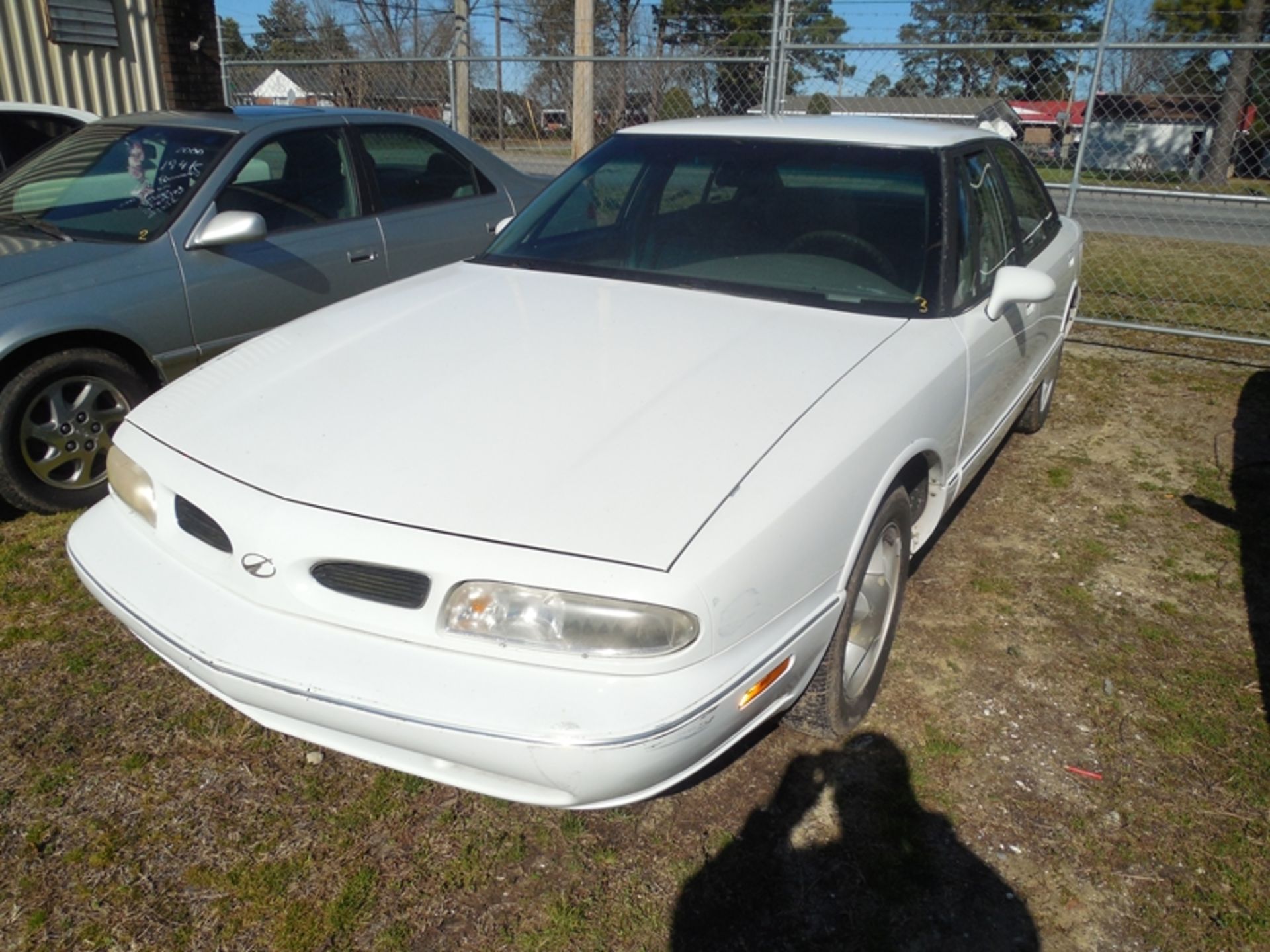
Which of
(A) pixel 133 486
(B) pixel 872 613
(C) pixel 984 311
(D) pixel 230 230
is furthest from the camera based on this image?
(D) pixel 230 230

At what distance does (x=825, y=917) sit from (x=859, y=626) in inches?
30.9

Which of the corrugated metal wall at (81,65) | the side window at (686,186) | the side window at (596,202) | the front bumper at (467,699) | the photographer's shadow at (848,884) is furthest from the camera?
the corrugated metal wall at (81,65)

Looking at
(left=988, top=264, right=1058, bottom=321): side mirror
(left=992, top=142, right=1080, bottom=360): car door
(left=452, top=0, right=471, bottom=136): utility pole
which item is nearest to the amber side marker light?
(left=988, top=264, right=1058, bottom=321): side mirror

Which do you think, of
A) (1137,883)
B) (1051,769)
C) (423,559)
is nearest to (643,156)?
(423,559)

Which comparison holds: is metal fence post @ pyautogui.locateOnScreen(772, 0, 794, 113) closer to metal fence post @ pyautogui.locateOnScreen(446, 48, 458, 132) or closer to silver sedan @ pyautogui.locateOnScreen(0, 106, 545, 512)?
metal fence post @ pyautogui.locateOnScreen(446, 48, 458, 132)

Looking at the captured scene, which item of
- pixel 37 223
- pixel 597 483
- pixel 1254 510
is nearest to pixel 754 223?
pixel 597 483

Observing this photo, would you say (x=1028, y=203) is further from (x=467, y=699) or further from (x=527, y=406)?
(x=467, y=699)

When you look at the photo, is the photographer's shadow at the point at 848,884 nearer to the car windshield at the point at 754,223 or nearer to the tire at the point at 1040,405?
the car windshield at the point at 754,223

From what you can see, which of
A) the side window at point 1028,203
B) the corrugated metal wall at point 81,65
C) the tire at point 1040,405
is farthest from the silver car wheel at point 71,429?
the corrugated metal wall at point 81,65

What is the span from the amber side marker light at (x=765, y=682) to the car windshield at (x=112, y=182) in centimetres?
345

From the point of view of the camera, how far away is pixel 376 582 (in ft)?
6.60

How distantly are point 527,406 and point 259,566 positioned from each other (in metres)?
0.73

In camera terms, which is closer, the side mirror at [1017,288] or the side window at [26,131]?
the side mirror at [1017,288]

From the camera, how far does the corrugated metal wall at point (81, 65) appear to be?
855cm
